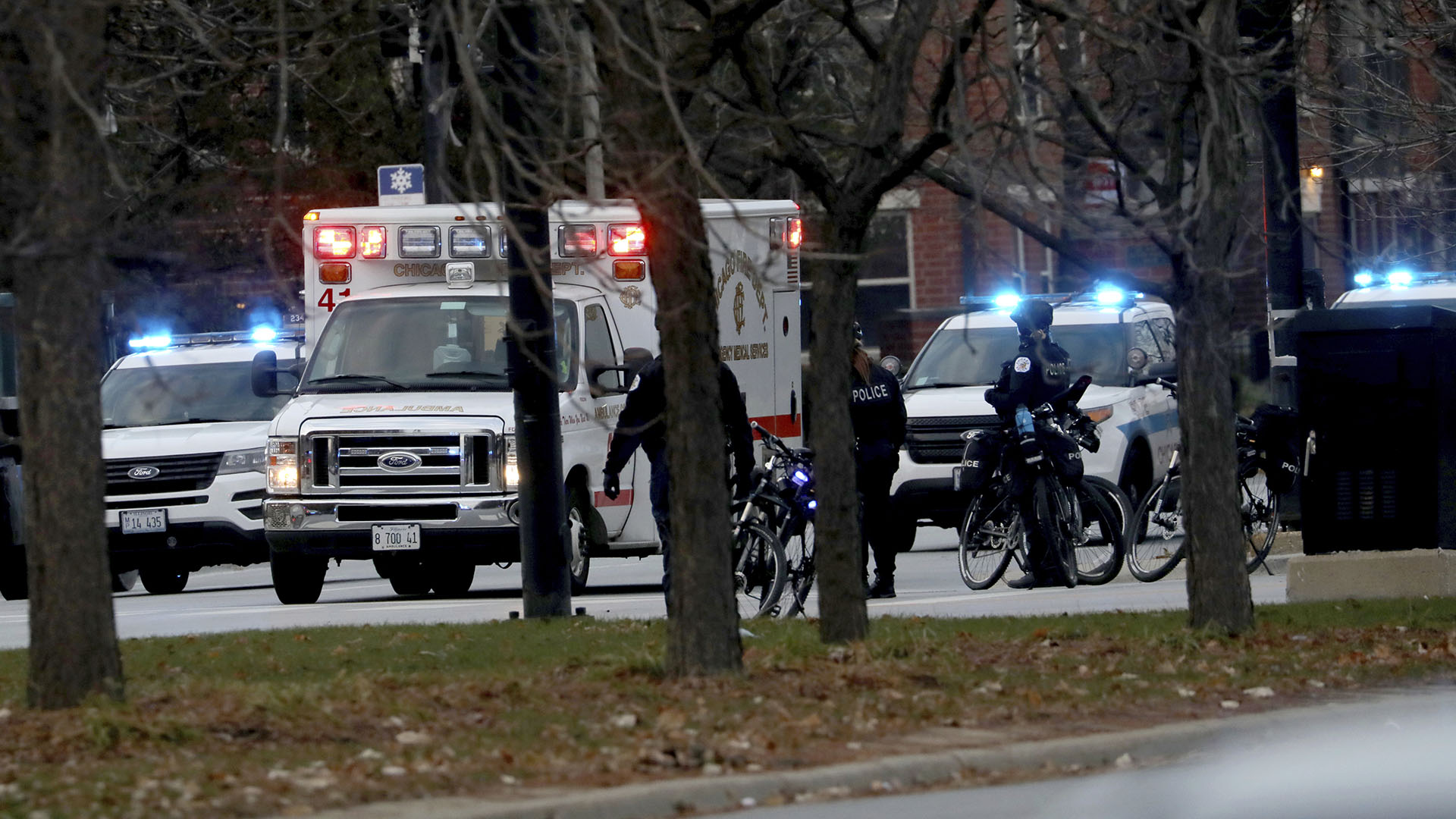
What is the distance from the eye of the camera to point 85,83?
8016 millimetres

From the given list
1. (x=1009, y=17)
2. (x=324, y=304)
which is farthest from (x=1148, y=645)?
(x=324, y=304)

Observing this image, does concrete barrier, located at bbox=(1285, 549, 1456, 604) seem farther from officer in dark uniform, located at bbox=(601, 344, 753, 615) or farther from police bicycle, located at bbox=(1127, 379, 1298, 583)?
officer in dark uniform, located at bbox=(601, 344, 753, 615)

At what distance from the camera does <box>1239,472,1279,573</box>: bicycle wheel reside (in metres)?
14.9

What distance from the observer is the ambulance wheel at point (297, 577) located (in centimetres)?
1623

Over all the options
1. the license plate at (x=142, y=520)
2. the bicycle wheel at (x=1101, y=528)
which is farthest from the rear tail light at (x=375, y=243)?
the bicycle wheel at (x=1101, y=528)

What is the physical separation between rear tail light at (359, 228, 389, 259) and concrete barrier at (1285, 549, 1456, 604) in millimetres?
7414

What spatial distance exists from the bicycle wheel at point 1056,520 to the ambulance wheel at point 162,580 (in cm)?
882

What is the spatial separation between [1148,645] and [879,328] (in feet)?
86.7

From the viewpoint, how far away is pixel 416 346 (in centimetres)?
1595

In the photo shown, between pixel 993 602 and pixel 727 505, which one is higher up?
pixel 727 505

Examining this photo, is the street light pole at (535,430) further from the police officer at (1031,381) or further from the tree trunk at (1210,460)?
the tree trunk at (1210,460)

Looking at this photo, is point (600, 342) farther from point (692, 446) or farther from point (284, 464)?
point (692, 446)

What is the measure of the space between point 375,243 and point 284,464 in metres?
2.07

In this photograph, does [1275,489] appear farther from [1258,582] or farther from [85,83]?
[85,83]
